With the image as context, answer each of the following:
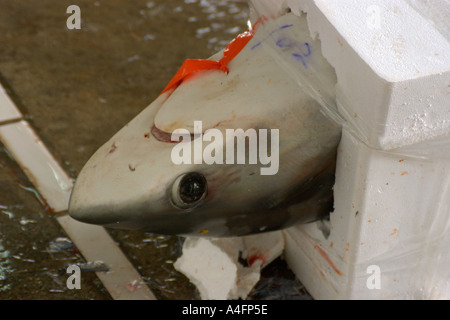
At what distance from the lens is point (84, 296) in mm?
1996

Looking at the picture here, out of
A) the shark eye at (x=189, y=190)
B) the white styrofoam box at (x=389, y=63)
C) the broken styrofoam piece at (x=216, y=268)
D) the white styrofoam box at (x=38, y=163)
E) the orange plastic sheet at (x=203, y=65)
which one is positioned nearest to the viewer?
the white styrofoam box at (x=389, y=63)

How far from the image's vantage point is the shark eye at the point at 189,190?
5.10 ft

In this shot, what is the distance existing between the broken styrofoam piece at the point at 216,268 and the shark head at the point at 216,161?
0.92 feet

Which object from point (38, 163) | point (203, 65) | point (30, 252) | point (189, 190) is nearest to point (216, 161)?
point (189, 190)

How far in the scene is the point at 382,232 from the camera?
1725 millimetres

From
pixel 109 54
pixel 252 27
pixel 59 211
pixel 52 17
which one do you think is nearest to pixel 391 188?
pixel 252 27

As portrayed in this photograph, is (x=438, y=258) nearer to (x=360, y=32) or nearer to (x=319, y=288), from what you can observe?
(x=319, y=288)

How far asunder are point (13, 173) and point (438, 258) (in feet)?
4.38

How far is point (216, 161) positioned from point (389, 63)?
16.3 inches

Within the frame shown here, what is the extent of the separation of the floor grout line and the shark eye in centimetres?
54

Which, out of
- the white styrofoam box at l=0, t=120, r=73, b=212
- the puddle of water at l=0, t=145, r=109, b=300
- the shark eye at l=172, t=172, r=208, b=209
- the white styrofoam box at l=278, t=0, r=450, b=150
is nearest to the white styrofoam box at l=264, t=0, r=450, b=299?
the white styrofoam box at l=278, t=0, r=450, b=150

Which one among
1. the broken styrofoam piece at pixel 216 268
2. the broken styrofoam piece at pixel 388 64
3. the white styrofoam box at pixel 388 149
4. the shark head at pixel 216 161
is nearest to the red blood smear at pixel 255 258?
the broken styrofoam piece at pixel 216 268

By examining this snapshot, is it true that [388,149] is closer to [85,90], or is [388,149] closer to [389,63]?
[389,63]

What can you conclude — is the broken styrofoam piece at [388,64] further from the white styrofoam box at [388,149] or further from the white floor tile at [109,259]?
the white floor tile at [109,259]
